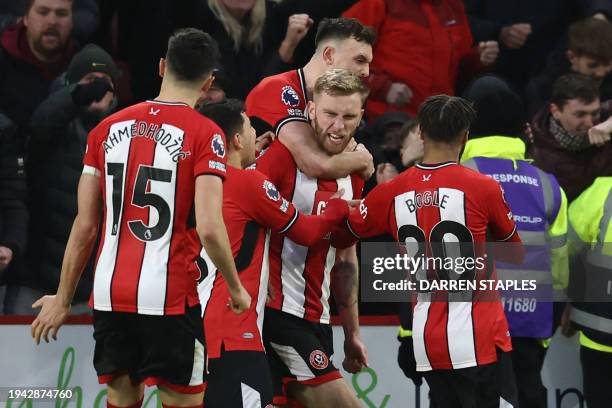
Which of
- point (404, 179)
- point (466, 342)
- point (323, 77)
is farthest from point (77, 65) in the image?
point (466, 342)

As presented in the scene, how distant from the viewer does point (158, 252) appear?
216 inches

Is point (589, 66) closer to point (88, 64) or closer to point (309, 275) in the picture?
point (88, 64)

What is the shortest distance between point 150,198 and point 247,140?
2.62ft

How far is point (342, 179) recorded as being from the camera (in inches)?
254

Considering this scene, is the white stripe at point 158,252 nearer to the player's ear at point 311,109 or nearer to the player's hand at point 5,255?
the player's ear at point 311,109

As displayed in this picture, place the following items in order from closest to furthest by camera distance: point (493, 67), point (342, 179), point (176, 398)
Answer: point (176, 398) < point (342, 179) < point (493, 67)

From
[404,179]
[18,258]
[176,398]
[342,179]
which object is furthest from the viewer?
[18,258]

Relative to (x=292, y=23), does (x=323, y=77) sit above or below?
below

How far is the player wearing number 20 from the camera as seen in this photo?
586cm

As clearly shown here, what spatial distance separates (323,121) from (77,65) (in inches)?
103

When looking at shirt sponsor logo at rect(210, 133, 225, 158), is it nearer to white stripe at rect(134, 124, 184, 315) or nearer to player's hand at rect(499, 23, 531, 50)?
white stripe at rect(134, 124, 184, 315)

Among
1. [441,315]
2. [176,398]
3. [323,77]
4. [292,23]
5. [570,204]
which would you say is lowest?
[176,398]

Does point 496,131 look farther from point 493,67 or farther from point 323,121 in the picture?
point 493,67

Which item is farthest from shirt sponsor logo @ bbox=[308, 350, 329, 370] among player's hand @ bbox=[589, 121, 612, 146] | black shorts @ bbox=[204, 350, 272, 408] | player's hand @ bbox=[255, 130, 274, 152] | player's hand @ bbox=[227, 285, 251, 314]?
Answer: player's hand @ bbox=[589, 121, 612, 146]
